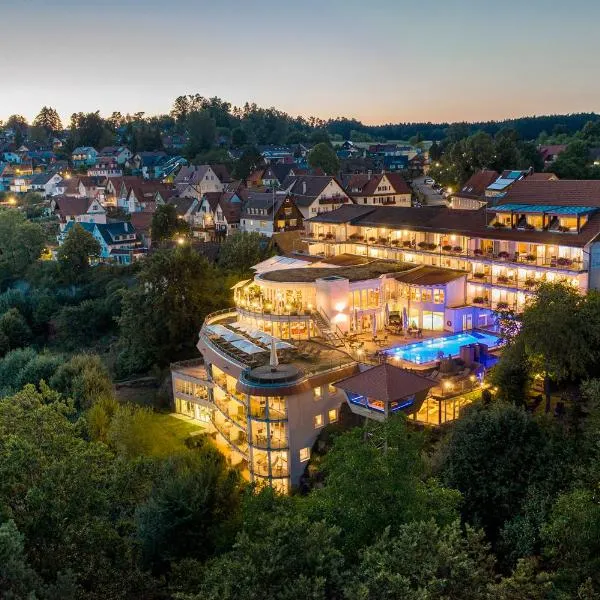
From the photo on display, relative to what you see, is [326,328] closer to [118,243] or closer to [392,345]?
[392,345]

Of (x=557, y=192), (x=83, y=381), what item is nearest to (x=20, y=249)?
(x=83, y=381)

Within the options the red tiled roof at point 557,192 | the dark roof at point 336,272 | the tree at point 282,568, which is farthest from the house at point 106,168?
the tree at point 282,568

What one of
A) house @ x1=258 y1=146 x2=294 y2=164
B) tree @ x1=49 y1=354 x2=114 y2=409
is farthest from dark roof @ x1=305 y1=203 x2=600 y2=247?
house @ x1=258 y1=146 x2=294 y2=164

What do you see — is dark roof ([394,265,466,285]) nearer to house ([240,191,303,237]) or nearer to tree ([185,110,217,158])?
house ([240,191,303,237])

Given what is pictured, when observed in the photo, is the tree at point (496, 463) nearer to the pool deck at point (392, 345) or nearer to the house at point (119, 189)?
the pool deck at point (392, 345)

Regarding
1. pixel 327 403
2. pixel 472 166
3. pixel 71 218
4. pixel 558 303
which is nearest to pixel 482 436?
pixel 558 303

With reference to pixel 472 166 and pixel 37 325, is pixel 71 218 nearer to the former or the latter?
pixel 37 325
